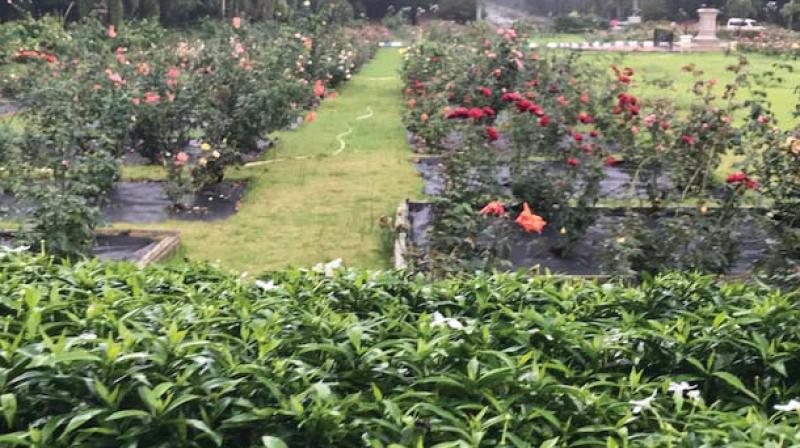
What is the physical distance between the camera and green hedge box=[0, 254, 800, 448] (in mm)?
1749

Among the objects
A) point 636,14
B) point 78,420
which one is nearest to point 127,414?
point 78,420

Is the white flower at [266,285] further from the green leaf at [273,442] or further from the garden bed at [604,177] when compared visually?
the garden bed at [604,177]

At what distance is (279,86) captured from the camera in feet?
27.6

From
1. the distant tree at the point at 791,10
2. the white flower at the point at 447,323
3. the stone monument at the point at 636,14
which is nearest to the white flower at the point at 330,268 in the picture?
the white flower at the point at 447,323

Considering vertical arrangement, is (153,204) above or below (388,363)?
below

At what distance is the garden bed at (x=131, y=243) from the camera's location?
545cm

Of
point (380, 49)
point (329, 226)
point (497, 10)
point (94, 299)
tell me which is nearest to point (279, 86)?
point (329, 226)

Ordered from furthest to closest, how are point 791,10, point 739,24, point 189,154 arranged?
point 739,24, point 791,10, point 189,154

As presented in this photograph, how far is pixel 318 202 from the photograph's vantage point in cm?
707

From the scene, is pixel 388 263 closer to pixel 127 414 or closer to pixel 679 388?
pixel 679 388

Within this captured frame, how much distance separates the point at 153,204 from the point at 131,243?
1.24 meters

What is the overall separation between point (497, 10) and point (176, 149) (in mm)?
44990

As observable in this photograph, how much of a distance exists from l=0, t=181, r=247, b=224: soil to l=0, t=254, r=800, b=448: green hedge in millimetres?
3897

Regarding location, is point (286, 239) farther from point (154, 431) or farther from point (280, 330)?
point (154, 431)
